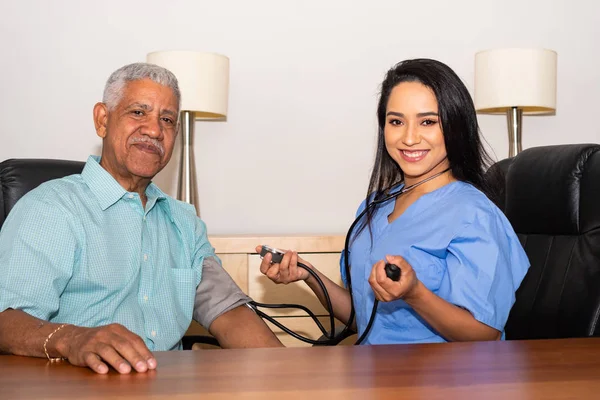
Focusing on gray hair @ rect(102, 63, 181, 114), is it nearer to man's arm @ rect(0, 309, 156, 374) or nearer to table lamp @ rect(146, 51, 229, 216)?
man's arm @ rect(0, 309, 156, 374)

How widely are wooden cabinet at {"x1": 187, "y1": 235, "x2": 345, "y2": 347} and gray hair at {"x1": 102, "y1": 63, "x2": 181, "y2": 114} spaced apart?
0.81m

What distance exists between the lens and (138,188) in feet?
6.34

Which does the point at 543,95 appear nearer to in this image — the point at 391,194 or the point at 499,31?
the point at 499,31

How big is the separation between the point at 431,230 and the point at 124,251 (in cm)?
70

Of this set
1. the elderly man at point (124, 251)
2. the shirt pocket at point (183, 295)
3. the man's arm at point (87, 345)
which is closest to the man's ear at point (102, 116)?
the elderly man at point (124, 251)

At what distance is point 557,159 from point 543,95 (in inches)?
55.9

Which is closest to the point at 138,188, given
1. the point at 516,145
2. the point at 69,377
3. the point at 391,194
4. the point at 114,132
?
the point at 114,132

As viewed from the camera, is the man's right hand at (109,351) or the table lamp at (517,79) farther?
the table lamp at (517,79)

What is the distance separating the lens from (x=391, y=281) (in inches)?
50.9

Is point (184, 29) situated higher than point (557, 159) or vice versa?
point (184, 29)

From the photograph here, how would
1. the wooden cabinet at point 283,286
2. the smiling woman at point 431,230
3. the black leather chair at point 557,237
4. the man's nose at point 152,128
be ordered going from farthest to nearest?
the wooden cabinet at point 283,286
the man's nose at point 152,128
the black leather chair at point 557,237
the smiling woman at point 431,230

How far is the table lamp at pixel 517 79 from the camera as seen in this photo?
9.98 feet

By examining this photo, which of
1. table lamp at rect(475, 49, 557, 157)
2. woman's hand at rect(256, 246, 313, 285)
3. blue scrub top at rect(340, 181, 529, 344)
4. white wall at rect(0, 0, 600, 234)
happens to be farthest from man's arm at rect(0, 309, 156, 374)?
table lamp at rect(475, 49, 557, 157)

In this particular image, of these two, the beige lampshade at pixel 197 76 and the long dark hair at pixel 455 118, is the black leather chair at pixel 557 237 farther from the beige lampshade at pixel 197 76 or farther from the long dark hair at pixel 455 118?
the beige lampshade at pixel 197 76
